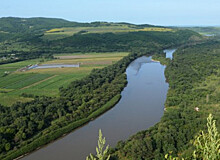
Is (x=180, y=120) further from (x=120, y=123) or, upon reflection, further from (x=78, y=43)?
(x=78, y=43)

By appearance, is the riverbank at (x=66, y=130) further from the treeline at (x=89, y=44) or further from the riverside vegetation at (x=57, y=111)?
the treeline at (x=89, y=44)

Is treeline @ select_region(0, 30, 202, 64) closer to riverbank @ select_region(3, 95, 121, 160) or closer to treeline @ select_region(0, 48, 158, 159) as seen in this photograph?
treeline @ select_region(0, 48, 158, 159)

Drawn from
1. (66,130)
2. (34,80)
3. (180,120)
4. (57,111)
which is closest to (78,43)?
(34,80)

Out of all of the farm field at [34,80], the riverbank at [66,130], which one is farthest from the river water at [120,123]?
the farm field at [34,80]

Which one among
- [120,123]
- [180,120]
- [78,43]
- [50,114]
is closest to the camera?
[180,120]

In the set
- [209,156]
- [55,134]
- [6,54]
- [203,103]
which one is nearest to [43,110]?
[55,134]

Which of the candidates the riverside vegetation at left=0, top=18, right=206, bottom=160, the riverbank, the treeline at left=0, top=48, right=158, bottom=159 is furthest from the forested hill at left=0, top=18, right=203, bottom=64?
the riverbank
